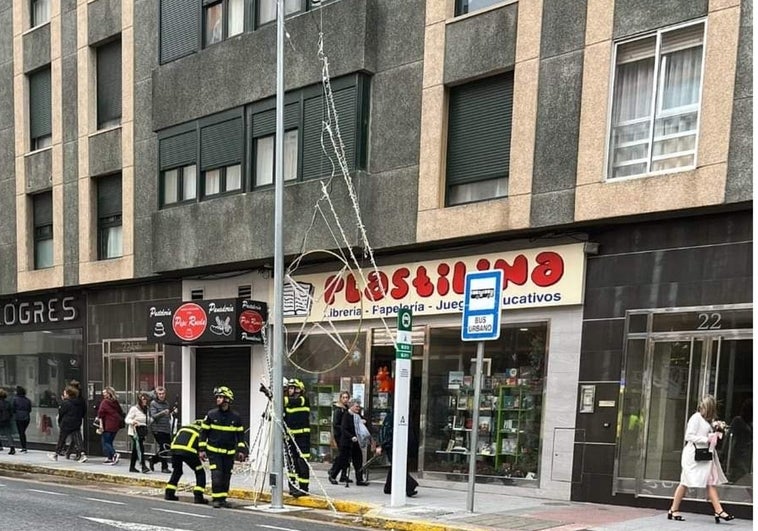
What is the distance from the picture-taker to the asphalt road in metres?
8.95

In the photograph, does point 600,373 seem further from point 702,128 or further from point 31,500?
point 31,500

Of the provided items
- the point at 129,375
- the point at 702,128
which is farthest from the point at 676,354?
the point at 129,375

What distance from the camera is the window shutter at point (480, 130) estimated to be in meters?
12.5

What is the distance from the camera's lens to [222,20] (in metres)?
16.4

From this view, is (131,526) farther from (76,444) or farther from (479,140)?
(76,444)

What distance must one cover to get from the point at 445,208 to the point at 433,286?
4.71 ft

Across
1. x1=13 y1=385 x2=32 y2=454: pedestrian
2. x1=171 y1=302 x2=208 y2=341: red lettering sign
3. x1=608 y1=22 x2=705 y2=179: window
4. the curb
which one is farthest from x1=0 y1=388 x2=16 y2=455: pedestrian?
x1=608 y1=22 x2=705 y2=179: window

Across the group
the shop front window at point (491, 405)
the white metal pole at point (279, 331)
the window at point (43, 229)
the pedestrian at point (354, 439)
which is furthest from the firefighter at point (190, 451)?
the window at point (43, 229)

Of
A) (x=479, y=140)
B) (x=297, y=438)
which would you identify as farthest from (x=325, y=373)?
(x=479, y=140)

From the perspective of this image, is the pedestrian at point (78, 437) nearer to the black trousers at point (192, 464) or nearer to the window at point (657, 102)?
the black trousers at point (192, 464)

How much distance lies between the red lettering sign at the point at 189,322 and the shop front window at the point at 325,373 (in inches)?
75.9

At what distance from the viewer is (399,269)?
1392 centimetres

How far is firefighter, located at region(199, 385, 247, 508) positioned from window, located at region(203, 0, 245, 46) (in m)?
8.46

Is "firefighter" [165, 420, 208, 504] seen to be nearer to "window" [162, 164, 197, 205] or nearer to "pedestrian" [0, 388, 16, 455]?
"window" [162, 164, 197, 205]
